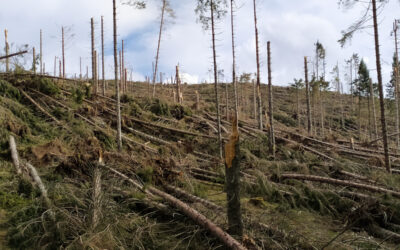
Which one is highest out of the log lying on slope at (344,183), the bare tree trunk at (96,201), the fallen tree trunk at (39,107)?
the fallen tree trunk at (39,107)

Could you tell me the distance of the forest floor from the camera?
331 cm

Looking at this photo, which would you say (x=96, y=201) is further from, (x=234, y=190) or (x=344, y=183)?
(x=344, y=183)

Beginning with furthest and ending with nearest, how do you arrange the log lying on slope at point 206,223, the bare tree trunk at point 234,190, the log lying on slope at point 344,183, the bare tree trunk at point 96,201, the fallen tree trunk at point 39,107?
1. the fallen tree trunk at point 39,107
2. the log lying on slope at point 344,183
3. the bare tree trunk at point 96,201
4. the bare tree trunk at point 234,190
5. the log lying on slope at point 206,223

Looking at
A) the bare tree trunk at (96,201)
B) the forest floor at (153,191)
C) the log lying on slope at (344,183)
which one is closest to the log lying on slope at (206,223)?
the forest floor at (153,191)

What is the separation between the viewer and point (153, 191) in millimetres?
4586

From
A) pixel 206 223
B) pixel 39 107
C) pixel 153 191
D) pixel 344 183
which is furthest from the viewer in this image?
pixel 39 107

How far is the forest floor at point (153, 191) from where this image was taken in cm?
331

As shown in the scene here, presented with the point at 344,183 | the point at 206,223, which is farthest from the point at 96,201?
the point at 344,183

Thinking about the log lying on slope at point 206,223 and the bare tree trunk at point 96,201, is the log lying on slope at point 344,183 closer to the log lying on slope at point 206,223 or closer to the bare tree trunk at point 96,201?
the log lying on slope at point 206,223

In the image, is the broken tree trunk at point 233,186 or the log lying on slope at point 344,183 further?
the log lying on slope at point 344,183

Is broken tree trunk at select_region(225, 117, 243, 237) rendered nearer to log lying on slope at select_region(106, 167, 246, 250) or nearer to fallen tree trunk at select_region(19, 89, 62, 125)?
log lying on slope at select_region(106, 167, 246, 250)

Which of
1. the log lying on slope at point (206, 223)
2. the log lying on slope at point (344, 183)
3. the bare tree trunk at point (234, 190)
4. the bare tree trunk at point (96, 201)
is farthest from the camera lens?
the log lying on slope at point (344, 183)

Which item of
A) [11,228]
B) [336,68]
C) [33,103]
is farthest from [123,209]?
[336,68]

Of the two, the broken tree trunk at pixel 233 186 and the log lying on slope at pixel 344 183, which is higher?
the broken tree trunk at pixel 233 186
